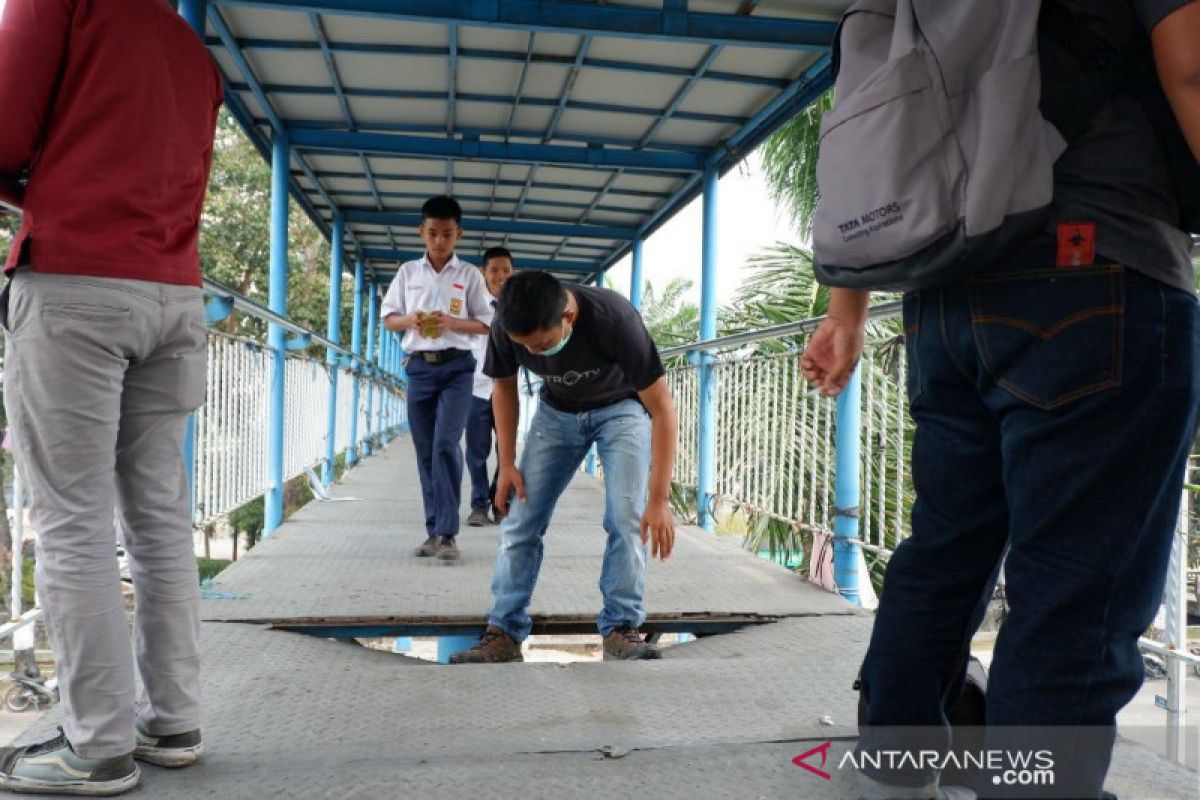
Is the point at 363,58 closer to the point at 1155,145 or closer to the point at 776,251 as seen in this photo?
the point at 776,251

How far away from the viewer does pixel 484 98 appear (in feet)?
23.2

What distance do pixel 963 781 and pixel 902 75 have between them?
4.37 ft

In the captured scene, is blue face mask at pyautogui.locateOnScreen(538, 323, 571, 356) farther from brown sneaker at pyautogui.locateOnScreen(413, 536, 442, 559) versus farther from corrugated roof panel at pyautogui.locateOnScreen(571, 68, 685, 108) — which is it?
corrugated roof panel at pyautogui.locateOnScreen(571, 68, 685, 108)

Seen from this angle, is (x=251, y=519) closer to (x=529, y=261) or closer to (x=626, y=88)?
(x=529, y=261)

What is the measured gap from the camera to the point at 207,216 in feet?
78.6

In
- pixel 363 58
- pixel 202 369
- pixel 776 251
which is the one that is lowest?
pixel 202 369

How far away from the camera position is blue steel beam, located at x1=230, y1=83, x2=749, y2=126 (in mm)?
6875

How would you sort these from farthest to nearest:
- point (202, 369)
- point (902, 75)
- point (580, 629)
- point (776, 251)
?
1. point (776, 251)
2. point (580, 629)
3. point (202, 369)
4. point (902, 75)

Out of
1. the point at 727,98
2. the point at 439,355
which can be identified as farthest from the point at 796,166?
the point at 439,355

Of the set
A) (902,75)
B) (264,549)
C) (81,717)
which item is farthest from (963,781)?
A: (264,549)

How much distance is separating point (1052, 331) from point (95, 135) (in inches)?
71.5

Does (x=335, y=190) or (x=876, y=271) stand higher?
(x=335, y=190)

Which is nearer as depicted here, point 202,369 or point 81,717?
point 81,717

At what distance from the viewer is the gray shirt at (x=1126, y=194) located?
4.20 feet
